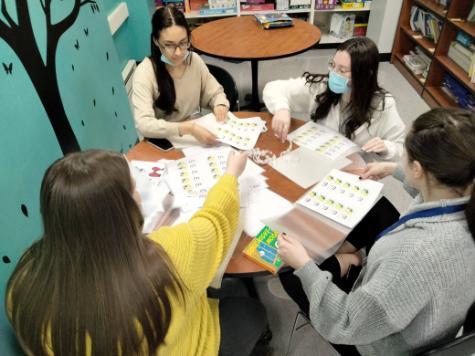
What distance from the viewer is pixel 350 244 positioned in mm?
1558

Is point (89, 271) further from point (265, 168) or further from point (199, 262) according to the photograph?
point (265, 168)

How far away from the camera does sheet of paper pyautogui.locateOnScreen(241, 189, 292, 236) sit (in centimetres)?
125

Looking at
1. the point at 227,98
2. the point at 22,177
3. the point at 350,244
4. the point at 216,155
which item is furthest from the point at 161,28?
the point at 350,244

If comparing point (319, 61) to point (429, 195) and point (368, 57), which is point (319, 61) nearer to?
point (368, 57)

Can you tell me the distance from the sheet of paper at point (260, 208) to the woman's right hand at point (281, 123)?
0.41 m

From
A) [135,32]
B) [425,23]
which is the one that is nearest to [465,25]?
[425,23]

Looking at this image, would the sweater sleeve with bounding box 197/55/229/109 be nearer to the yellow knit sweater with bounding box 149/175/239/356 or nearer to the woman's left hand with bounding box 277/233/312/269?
the yellow knit sweater with bounding box 149/175/239/356

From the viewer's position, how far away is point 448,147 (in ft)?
3.10

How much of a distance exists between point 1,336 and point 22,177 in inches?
20.5

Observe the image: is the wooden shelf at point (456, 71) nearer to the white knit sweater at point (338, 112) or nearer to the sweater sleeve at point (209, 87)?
the white knit sweater at point (338, 112)

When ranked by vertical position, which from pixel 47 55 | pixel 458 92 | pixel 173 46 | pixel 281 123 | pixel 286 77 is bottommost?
pixel 286 77

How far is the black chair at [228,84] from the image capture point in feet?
7.55

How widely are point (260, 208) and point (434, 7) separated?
3.38 meters

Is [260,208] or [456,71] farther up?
[260,208]
